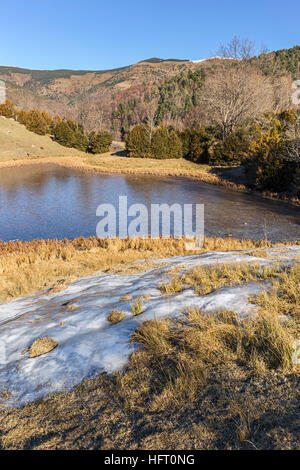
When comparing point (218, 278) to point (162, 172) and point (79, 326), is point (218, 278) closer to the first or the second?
point (79, 326)

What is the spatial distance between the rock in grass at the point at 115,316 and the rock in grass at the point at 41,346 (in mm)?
824

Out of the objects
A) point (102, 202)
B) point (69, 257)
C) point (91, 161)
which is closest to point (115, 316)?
point (69, 257)

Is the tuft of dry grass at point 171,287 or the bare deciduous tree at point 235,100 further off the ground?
the bare deciduous tree at point 235,100

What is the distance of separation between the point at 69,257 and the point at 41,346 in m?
5.18

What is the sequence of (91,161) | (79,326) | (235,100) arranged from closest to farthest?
(79,326), (235,100), (91,161)

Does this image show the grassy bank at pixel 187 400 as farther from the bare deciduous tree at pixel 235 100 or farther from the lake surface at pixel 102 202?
the bare deciduous tree at pixel 235 100

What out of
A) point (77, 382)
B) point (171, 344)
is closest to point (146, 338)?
point (171, 344)

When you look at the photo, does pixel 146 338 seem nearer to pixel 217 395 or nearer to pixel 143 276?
pixel 217 395

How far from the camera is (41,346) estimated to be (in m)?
3.42

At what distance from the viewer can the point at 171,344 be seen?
3.14 meters

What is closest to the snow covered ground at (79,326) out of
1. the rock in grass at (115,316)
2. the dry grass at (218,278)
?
the rock in grass at (115,316)

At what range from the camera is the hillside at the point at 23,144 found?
40.4m

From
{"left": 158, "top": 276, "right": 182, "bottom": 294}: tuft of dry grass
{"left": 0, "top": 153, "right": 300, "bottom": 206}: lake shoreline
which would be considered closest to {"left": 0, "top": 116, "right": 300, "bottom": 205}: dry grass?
{"left": 0, "top": 153, "right": 300, "bottom": 206}: lake shoreline
